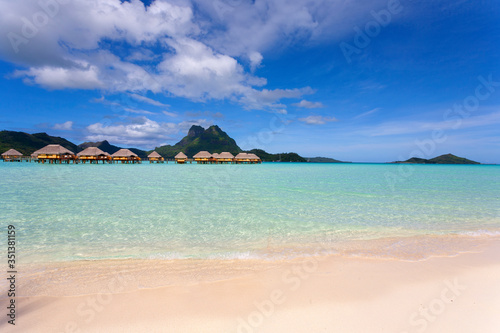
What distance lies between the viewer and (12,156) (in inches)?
2672

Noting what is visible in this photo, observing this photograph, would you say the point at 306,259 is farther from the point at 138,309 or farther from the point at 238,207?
the point at 238,207

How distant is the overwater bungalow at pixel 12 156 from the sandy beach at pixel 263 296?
95.9 meters

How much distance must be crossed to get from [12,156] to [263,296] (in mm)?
103256

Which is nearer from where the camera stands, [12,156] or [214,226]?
[214,226]

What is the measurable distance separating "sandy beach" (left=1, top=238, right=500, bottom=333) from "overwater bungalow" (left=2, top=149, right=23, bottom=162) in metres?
95.9

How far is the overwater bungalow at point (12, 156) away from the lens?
65250mm

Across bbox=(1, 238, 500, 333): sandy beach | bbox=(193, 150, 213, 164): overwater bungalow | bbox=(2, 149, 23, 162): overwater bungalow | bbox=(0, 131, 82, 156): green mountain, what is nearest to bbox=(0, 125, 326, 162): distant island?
bbox=(0, 131, 82, 156): green mountain

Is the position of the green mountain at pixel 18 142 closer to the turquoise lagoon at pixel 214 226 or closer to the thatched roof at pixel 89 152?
the thatched roof at pixel 89 152

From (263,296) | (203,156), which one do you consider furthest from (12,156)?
(263,296)

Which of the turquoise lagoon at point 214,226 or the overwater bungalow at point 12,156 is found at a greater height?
the overwater bungalow at point 12,156

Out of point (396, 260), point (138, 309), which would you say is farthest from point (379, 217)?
point (138, 309)

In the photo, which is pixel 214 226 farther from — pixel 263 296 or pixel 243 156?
pixel 243 156

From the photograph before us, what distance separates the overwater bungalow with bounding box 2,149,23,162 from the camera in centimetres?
6525

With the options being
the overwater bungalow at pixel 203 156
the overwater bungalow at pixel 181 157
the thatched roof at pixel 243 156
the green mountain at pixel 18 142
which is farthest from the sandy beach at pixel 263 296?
the green mountain at pixel 18 142
